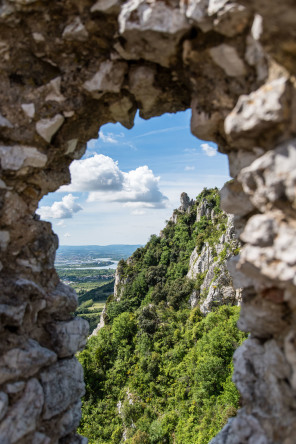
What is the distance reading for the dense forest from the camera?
61.9 feet

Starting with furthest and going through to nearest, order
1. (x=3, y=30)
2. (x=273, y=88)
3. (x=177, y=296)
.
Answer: (x=177, y=296), (x=3, y=30), (x=273, y=88)

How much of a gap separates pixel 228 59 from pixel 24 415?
6829mm

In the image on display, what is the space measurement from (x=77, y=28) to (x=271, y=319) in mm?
5874

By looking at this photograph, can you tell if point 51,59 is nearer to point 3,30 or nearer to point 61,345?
point 3,30

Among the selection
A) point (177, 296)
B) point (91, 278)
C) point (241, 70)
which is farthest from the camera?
point (91, 278)

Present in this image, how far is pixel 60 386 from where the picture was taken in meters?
5.44

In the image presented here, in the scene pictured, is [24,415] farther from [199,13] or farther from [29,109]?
[199,13]

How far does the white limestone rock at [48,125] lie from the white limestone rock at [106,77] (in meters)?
0.79

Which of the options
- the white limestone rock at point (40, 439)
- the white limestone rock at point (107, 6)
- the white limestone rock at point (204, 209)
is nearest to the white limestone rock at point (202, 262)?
the white limestone rock at point (204, 209)

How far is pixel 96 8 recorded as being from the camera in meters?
4.66

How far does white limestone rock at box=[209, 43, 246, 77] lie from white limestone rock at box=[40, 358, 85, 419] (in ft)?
20.8

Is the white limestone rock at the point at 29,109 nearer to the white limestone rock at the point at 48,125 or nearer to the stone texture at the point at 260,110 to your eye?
the white limestone rock at the point at 48,125

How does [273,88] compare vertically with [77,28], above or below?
below

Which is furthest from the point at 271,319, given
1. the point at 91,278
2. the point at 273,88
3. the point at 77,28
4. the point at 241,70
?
the point at 91,278
